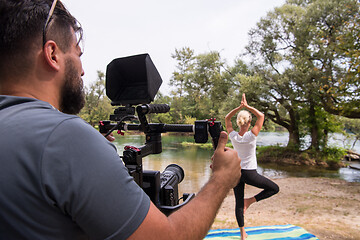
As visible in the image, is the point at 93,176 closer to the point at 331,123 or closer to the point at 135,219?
the point at 135,219

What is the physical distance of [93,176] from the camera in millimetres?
509

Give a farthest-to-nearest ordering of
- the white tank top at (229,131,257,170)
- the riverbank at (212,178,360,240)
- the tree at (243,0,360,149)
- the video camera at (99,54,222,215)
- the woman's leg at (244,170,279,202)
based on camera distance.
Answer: the tree at (243,0,360,149), the riverbank at (212,178,360,240), the white tank top at (229,131,257,170), the woman's leg at (244,170,279,202), the video camera at (99,54,222,215)

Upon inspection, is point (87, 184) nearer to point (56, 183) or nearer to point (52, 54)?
point (56, 183)

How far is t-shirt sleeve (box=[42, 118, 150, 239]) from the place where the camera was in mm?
501

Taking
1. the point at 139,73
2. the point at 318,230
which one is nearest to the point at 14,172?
the point at 139,73

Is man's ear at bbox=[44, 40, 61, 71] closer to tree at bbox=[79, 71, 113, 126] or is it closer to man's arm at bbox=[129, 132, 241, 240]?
man's arm at bbox=[129, 132, 241, 240]

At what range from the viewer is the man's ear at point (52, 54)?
67 cm

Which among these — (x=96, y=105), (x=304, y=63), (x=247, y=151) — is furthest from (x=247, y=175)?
(x=96, y=105)

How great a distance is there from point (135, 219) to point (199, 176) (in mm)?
9678

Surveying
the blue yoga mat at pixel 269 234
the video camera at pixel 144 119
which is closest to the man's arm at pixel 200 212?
the video camera at pixel 144 119

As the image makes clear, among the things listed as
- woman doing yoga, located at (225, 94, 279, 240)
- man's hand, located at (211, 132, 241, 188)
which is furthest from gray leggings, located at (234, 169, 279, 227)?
man's hand, located at (211, 132, 241, 188)

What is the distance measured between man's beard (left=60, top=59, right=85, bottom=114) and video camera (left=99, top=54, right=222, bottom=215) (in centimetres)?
32

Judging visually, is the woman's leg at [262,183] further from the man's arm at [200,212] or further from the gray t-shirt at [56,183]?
the gray t-shirt at [56,183]

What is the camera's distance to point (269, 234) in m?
3.08
